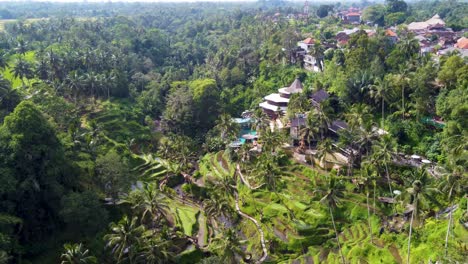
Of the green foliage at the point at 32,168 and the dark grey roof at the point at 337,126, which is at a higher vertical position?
the green foliage at the point at 32,168

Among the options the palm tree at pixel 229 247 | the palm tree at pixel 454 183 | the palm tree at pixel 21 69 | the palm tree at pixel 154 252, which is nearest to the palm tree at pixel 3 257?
the palm tree at pixel 154 252

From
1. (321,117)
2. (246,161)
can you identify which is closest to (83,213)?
(246,161)

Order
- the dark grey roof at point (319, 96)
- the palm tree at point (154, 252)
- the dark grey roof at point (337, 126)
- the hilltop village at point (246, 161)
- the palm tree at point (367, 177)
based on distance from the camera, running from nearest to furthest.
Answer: the palm tree at point (154, 252) → the hilltop village at point (246, 161) → the palm tree at point (367, 177) → the dark grey roof at point (337, 126) → the dark grey roof at point (319, 96)

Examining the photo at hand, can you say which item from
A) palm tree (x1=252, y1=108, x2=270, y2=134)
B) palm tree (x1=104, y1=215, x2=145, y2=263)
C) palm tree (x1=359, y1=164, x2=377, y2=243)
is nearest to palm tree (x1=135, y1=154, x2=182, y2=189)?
palm tree (x1=252, y1=108, x2=270, y2=134)

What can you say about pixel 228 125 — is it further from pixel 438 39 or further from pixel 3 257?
pixel 438 39

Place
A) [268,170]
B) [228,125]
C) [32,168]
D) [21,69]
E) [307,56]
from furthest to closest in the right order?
[307,56] < [21,69] < [228,125] < [268,170] < [32,168]

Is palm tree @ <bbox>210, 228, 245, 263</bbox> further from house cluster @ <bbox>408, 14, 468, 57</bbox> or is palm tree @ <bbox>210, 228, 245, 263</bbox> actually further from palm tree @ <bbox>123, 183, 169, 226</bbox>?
house cluster @ <bbox>408, 14, 468, 57</bbox>

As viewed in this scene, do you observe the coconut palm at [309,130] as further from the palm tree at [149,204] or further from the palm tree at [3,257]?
the palm tree at [3,257]
